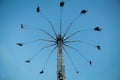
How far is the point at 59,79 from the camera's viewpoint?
12180mm

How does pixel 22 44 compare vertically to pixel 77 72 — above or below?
above

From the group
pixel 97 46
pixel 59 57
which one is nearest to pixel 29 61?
pixel 59 57

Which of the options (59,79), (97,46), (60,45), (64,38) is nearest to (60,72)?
(59,79)

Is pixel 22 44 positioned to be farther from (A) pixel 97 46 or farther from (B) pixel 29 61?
(A) pixel 97 46

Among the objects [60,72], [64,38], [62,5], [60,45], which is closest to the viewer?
[60,72]

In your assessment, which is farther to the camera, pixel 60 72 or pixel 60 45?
pixel 60 45

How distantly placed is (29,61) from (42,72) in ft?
8.64

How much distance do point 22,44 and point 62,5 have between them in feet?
19.3

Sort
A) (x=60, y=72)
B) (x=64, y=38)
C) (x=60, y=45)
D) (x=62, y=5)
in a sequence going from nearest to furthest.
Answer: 1. (x=60, y=72)
2. (x=60, y=45)
3. (x=64, y=38)
4. (x=62, y=5)

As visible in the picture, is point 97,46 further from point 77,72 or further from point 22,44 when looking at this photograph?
point 22,44

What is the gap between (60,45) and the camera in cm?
1388

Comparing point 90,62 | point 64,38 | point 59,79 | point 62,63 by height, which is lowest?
point 59,79

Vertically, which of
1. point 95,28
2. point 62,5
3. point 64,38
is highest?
point 62,5

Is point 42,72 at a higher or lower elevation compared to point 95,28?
lower
